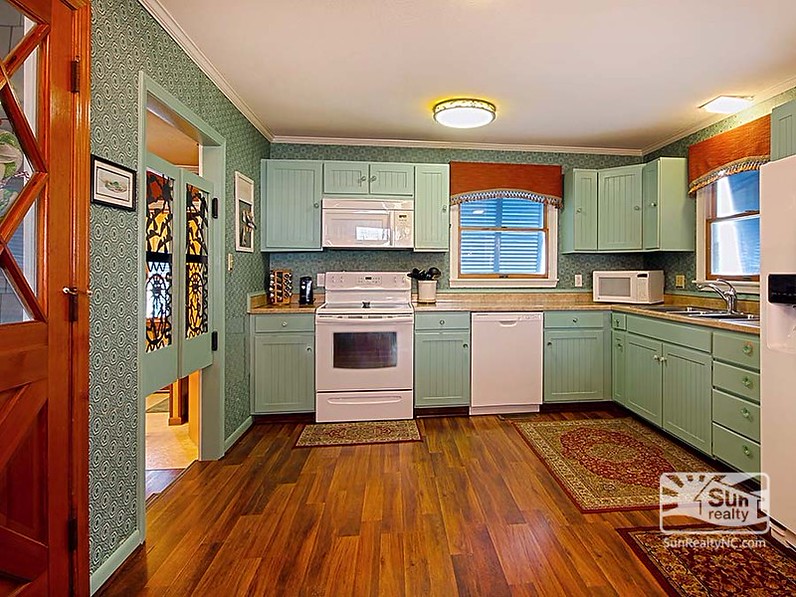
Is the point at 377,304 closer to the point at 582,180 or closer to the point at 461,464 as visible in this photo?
the point at 461,464

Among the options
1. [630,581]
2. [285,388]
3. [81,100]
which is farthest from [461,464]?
[81,100]

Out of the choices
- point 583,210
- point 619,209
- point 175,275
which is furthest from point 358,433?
point 619,209

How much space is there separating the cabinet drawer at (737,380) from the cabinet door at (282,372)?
2778 mm

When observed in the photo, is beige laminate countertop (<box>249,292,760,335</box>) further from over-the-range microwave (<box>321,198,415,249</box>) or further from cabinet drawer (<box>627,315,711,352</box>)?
over-the-range microwave (<box>321,198,415,249</box>)

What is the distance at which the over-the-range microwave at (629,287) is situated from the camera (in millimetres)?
3977

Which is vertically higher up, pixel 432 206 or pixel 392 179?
pixel 392 179

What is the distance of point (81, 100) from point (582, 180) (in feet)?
12.7

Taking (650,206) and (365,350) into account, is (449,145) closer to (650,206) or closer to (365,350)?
(650,206)

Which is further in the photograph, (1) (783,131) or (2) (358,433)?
(2) (358,433)

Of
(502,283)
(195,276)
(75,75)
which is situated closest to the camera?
(75,75)

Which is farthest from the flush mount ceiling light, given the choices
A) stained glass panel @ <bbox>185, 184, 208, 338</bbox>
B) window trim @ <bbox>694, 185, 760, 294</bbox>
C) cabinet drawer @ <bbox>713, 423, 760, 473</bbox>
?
cabinet drawer @ <bbox>713, 423, 760, 473</bbox>

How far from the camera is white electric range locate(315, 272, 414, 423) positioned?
3693 millimetres

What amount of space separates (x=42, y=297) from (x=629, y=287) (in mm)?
4150

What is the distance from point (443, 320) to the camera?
12.6 ft
